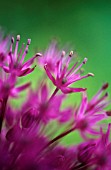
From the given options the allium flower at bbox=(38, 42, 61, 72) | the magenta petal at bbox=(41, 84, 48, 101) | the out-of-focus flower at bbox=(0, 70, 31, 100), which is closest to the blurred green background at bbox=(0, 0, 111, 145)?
the allium flower at bbox=(38, 42, 61, 72)

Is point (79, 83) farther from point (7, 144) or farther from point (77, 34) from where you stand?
point (7, 144)

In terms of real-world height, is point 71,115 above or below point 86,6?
below

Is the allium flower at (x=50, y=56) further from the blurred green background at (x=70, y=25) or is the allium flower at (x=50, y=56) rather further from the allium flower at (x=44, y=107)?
the blurred green background at (x=70, y=25)

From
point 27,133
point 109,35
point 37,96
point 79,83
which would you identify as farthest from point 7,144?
point 109,35

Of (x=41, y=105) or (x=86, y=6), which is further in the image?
(x=86, y=6)

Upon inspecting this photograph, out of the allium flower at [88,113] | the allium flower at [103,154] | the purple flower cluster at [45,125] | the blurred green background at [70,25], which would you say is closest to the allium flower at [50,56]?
the purple flower cluster at [45,125]

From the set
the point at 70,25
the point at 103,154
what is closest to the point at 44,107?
the point at 103,154

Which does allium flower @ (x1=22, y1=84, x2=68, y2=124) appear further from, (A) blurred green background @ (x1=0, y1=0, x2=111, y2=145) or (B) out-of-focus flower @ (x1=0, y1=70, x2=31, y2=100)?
(A) blurred green background @ (x1=0, y1=0, x2=111, y2=145)
